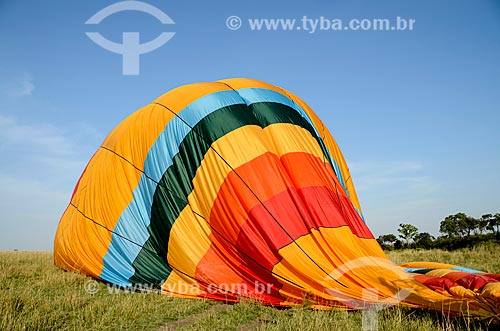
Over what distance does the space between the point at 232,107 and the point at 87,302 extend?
3.51 m

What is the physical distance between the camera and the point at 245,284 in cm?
533

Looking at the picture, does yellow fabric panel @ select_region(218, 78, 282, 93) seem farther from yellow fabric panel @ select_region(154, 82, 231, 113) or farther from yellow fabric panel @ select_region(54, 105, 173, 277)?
yellow fabric panel @ select_region(54, 105, 173, 277)

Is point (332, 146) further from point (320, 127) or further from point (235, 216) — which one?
point (235, 216)

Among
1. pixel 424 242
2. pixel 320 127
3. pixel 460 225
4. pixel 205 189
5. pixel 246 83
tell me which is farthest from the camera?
pixel 460 225

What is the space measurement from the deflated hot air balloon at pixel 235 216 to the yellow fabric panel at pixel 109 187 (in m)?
0.02

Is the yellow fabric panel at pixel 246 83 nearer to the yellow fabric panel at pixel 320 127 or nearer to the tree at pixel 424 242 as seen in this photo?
the yellow fabric panel at pixel 320 127

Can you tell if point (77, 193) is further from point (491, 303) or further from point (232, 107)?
point (491, 303)

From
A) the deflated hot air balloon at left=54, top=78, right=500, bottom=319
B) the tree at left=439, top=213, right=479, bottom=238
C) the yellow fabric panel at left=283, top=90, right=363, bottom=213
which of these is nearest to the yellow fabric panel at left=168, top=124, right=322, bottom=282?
the deflated hot air balloon at left=54, top=78, right=500, bottom=319

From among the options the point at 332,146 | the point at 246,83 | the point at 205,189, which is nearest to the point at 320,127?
the point at 332,146

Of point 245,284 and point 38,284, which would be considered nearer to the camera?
point 245,284

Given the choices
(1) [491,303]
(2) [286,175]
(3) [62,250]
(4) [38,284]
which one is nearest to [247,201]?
(2) [286,175]

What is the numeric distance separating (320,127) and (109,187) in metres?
4.07

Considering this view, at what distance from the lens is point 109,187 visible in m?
6.81

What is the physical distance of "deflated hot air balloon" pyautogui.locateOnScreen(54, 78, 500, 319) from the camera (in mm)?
4840
